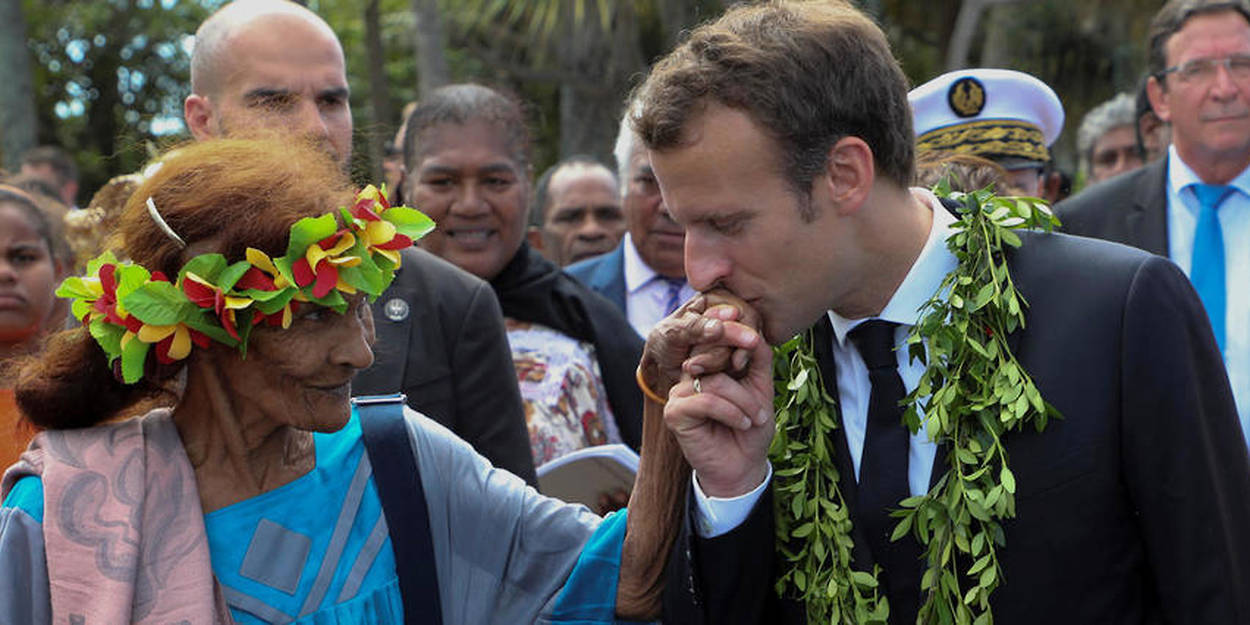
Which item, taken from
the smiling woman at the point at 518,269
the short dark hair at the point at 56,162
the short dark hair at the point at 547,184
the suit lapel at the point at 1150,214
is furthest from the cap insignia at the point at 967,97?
the short dark hair at the point at 56,162

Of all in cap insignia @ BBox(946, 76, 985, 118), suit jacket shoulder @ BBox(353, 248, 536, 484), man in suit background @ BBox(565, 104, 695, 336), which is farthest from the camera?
man in suit background @ BBox(565, 104, 695, 336)

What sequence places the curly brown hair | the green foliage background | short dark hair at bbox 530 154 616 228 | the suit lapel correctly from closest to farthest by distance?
the curly brown hair, the suit lapel, short dark hair at bbox 530 154 616 228, the green foliage background

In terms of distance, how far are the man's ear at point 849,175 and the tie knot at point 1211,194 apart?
104 inches

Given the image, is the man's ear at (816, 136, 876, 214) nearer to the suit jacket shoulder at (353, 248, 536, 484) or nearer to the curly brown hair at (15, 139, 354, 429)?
the curly brown hair at (15, 139, 354, 429)

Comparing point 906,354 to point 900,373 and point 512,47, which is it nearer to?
point 900,373

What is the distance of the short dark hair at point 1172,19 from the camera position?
5.12m

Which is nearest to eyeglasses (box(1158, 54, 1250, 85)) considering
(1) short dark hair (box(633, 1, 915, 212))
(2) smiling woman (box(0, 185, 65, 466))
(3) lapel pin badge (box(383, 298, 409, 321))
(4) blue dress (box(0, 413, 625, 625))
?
(1) short dark hair (box(633, 1, 915, 212))

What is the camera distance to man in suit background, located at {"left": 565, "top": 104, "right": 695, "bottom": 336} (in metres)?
5.52

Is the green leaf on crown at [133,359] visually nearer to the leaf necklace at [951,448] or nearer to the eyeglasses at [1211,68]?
the leaf necklace at [951,448]

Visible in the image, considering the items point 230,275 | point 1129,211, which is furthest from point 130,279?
point 1129,211

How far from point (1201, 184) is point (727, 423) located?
9.57 feet

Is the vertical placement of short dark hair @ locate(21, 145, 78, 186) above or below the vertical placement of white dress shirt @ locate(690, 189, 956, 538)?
below

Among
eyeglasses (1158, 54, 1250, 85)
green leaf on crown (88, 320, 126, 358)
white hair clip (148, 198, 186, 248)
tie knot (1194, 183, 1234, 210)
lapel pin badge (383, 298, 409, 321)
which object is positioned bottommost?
tie knot (1194, 183, 1234, 210)

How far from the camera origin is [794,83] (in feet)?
8.80
